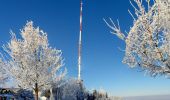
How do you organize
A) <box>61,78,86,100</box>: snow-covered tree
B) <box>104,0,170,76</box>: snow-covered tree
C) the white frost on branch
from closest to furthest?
<box>104,0,170,76</box>: snow-covered tree
the white frost on branch
<box>61,78,86,100</box>: snow-covered tree

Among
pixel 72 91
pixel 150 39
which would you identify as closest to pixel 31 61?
pixel 150 39

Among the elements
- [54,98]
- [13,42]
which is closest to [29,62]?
[13,42]

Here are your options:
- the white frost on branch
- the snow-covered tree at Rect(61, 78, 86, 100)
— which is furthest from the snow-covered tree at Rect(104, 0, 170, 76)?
the snow-covered tree at Rect(61, 78, 86, 100)

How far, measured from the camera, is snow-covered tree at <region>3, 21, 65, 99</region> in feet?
96.2

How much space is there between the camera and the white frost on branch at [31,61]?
29306mm

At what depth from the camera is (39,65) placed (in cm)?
2939

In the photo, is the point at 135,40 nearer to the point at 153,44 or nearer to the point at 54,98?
the point at 153,44

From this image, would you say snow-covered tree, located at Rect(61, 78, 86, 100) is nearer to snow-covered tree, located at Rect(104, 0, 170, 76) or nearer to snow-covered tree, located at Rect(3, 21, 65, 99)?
snow-covered tree, located at Rect(3, 21, 65, 99)

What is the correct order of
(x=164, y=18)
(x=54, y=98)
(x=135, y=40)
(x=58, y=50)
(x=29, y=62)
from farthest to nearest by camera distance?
(x=54, y=98), (x=58, y=50), (x=29, y=62), (x=135, y=40), (x=164, y=18)

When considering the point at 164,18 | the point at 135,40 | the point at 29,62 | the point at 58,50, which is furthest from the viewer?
the point at 58,50

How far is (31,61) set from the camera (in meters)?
29.1

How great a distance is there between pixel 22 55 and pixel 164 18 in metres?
19.4

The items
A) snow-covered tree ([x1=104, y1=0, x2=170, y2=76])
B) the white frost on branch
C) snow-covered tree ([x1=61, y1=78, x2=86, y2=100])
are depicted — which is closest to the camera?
snow-covered tree ([x1=104, y1=0, x2=170, y2=76])

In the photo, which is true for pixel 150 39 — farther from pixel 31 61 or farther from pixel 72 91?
pixel 72 91
